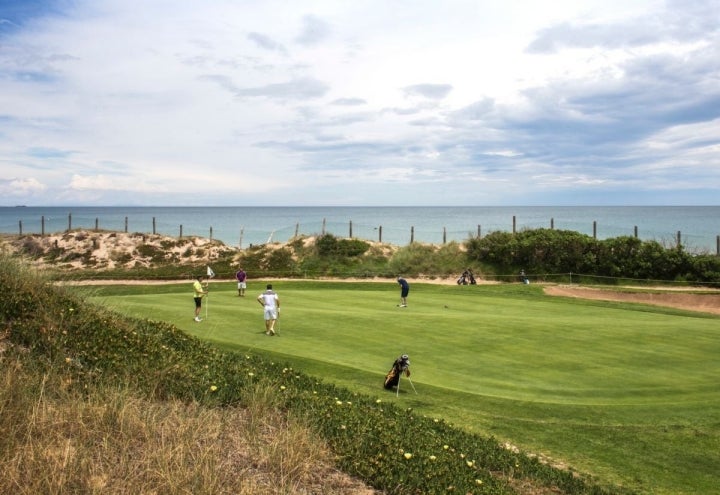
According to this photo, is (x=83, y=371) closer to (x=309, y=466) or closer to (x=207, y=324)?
(x=309, y=466)

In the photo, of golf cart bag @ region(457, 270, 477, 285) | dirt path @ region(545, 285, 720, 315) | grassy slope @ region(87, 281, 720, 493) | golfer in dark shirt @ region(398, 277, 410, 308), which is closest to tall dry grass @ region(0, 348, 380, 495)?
grassy slope @ region(87, 281, 720, 493)

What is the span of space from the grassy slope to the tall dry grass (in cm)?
494

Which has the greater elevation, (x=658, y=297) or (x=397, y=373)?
(x=658, y=297)

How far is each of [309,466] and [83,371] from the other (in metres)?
3.86

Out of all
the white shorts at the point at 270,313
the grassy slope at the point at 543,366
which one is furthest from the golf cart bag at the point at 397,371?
the white shorts at the point at 270,313

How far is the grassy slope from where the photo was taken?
10539mm

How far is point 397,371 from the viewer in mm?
12625

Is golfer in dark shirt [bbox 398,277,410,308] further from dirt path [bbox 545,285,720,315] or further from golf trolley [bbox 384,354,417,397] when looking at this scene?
golf trolley [bbox 384,354,417,397]

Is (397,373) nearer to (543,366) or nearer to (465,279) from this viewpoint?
(543,366)

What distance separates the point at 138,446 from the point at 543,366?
37.0 ft

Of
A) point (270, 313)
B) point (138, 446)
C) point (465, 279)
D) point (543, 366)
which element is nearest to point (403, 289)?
point (270, 313)

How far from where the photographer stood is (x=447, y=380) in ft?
45.9

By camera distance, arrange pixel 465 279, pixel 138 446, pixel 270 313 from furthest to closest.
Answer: pixel 465 279, pixel 270 313, pixel 138 446

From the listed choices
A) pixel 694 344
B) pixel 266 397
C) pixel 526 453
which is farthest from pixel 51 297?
pixel 694 344
